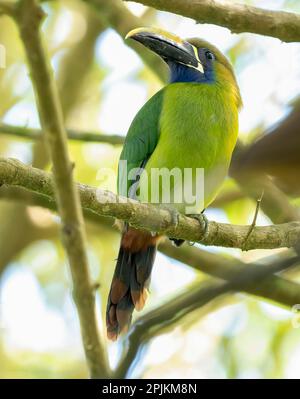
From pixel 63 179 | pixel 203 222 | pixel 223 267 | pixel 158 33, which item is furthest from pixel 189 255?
pixel 63 179

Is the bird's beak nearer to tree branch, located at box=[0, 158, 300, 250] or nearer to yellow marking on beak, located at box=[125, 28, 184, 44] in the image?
yellow marking on beak, located at box=[125, 28, 184, 44]

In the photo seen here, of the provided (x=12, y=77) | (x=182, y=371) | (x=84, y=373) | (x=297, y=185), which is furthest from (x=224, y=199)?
(x=297, y=185)

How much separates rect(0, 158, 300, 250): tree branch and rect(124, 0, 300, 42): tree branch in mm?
1065

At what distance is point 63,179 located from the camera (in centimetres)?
Result: 261

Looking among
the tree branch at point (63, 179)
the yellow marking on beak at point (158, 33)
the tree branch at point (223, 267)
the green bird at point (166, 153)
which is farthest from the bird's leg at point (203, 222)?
the tree branch at point (63, 179)

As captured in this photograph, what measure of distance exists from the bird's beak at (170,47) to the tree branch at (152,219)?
1362 millimetres

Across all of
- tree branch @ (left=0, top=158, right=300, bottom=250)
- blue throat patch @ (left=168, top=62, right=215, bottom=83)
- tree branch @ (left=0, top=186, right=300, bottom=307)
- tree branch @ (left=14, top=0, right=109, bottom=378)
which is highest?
blue throat patch @ (left=168, top=62, right=215, bottom=83)

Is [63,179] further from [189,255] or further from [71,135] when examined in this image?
[71,135]

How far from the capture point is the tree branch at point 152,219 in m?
3.33

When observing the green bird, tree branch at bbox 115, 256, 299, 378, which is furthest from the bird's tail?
tree branch at bbox 115, 256, 299, 378

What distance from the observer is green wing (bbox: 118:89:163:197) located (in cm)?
495

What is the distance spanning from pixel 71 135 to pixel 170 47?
1.07 m

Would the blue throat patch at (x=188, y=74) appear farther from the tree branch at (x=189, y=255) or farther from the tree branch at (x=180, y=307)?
the tree branch at (x=180, y=307)
